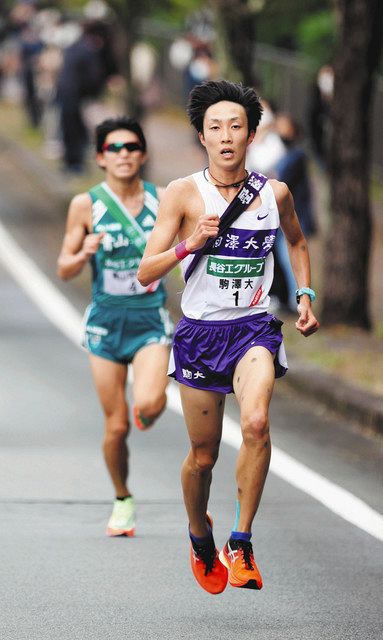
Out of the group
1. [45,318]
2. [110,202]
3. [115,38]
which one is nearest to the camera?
[110,202]

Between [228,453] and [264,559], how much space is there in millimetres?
2506

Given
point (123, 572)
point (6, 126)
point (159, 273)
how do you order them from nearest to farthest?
1. point (159, 273)
2. point (123, 572)
3. point (6, 126)

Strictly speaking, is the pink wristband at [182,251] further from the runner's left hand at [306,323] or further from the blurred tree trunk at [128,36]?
the blurred tree trunk at [128,36]

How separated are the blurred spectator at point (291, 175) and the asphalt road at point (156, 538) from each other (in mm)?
3130

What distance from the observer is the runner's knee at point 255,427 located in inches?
259

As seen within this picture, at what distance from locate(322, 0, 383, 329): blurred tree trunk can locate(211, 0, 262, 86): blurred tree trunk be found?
3.38 meters

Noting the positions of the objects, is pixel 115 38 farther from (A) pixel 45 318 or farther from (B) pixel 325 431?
(B) pixel 325 431

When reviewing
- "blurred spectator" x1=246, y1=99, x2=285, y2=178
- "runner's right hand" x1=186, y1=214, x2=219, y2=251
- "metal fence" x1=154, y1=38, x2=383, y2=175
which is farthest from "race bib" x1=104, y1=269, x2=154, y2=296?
"metal fence" x1=154, y1=38, x2=383, y2=175

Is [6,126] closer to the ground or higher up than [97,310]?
closer to the ground

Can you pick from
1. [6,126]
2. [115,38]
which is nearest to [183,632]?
[115,38]

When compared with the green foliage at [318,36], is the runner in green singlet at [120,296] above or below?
above

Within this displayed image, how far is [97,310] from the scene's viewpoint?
28.5 feet

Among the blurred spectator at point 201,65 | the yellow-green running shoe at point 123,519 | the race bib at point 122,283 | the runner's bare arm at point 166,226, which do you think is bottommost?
the blurred spectator at point 201,65

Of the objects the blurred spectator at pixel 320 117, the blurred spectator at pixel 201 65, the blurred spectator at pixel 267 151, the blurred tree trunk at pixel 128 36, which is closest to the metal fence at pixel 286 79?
the blurred spectator at pixel 201 65
